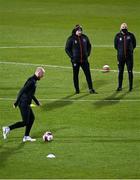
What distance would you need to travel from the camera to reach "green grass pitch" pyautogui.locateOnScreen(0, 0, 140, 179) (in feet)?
65.3

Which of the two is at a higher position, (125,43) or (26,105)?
(125,43)

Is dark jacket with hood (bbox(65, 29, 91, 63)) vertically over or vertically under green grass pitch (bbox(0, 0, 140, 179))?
over

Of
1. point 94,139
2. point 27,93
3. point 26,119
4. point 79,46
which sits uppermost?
point 79,46

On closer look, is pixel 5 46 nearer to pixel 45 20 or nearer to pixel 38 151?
pixel 45 20

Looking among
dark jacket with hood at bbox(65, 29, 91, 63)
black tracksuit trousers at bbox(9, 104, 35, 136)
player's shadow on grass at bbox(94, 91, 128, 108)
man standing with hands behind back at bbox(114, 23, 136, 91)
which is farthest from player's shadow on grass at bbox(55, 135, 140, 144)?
man standing with hands behind back at bbox(114, 23, 136, 91)

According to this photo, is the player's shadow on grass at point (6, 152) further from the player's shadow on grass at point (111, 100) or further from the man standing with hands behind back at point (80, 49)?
the man standing with hands behind back at point (80, 49)

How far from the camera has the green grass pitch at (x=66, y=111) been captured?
784 inches

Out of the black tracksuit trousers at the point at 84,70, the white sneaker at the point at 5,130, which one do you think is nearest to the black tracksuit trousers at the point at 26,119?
the white sneaker at the point at 5,130

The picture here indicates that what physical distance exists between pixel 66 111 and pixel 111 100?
2179 mm

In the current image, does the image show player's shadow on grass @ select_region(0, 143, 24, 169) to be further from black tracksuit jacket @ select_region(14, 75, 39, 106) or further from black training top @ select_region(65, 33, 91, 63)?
black training top @ select_region(65, 33, 91, 63)

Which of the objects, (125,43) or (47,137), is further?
(125,43)

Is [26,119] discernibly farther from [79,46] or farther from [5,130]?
[79,46]

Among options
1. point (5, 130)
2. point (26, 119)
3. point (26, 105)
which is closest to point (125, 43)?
point (26, 105)

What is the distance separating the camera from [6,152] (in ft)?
69.0
